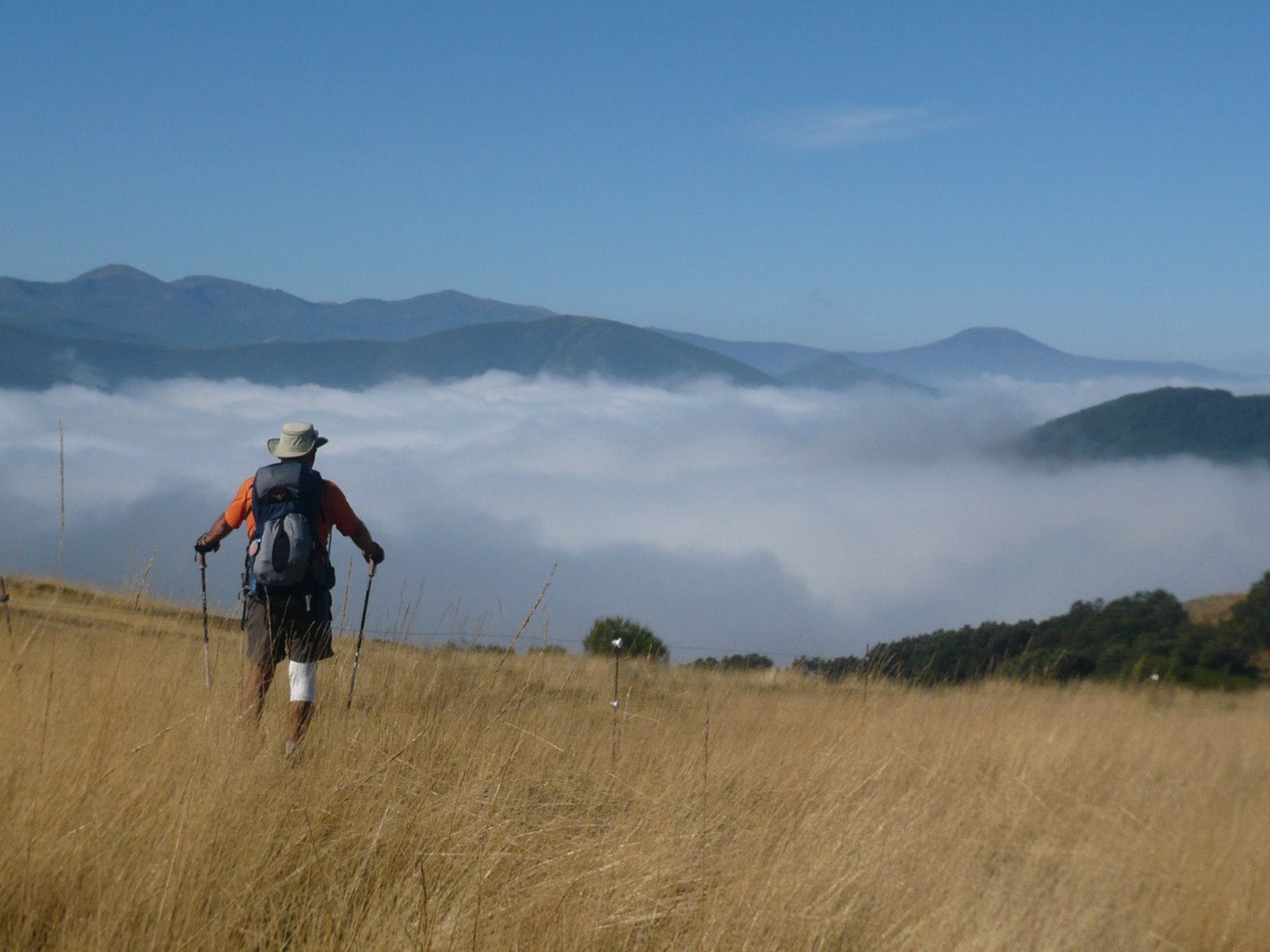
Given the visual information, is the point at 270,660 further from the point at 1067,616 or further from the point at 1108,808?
the point at 1067,616

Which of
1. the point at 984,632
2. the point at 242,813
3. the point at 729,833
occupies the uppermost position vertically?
the point at 242,813

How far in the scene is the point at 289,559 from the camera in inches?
214

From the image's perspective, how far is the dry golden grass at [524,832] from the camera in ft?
10.8

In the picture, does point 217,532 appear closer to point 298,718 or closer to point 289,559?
point 289,559

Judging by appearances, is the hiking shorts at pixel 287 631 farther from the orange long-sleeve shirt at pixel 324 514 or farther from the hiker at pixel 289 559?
the orange long-sleeve shirt at pixel 324 514

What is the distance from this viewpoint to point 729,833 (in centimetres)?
473

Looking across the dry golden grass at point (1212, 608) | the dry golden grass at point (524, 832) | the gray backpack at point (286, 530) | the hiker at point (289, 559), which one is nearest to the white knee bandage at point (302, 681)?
the hiker at point (289, 559)

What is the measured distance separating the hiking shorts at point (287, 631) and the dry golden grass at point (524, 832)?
256 mm

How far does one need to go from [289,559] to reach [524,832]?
2.02 m

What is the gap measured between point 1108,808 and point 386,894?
6060mm

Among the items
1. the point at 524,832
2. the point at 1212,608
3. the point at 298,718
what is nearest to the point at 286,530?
the point at 298,718

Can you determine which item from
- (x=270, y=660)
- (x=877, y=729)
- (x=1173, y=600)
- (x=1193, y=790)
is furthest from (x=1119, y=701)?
(x=1173, y=600)

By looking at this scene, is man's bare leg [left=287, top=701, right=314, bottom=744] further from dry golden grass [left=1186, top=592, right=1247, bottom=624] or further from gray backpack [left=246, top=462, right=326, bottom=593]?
dry golden grass [left=1186, top=592, right=1247, bottom=624]

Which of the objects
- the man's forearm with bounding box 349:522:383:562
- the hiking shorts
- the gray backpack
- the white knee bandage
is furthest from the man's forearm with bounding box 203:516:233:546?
the white knee bandage
